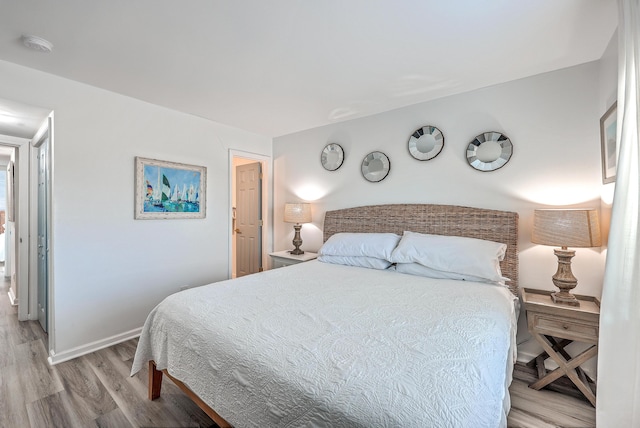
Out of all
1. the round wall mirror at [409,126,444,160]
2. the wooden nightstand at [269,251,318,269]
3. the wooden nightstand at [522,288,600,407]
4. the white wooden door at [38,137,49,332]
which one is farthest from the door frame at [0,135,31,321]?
the wooden nightstand at [522,288,600,407]

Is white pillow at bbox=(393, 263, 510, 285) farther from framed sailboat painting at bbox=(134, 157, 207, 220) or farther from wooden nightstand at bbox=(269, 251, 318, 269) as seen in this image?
framed sailboat painting at bbox=(134, 157, 207, 220)

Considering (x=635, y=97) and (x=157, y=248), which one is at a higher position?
(x=635, y=97)

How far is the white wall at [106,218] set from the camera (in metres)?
2.34

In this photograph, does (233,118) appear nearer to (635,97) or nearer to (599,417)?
(635,97)

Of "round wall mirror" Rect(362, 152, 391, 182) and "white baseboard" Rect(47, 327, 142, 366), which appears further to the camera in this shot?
"round wall mirror" Rect(362, 152, 391, 182)

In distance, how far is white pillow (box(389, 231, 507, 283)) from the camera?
220 centimetres

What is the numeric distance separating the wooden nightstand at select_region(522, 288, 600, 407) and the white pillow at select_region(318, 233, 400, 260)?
3.70 ft

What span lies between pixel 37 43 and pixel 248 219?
10.3 ft

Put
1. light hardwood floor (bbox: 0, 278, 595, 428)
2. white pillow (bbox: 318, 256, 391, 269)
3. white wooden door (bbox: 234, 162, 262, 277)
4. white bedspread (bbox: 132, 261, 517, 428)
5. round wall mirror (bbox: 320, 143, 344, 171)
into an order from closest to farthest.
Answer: white bedspread (bbox: 132, 261, 517, 428)
light hardwood floor (bbox: 0, 278, 595, 428)
white pillow (bbox: 318, 256, 391, 269)
round wall mirror (bbox: 320, 143, 344, 171)
white wooden door (bbox: 234, 162, 262, 277)

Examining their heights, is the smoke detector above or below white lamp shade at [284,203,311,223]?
above

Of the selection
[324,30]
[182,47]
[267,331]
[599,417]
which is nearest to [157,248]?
[182,47]

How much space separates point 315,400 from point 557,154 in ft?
8.56

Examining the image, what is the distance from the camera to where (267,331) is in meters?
1.34

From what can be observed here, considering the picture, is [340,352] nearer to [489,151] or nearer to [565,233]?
[565,233]
